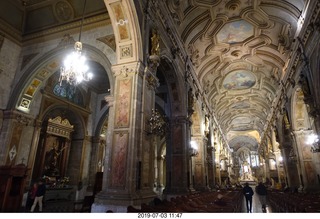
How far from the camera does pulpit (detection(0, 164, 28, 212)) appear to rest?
6.98 meters

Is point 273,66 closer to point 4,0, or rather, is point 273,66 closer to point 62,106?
point 62,106

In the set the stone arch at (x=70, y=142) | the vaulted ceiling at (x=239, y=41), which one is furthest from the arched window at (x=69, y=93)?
the vaulted ceiling at (x=239, y=41)

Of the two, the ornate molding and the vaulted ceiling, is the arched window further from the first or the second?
the vaulted ceiling

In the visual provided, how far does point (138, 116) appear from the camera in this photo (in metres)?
5.98

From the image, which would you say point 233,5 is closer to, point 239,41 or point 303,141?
point 239,41

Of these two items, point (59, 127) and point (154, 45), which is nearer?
point (154, 45)

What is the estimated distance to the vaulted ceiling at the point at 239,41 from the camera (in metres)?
10.6

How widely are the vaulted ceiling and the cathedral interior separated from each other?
0.07 meters

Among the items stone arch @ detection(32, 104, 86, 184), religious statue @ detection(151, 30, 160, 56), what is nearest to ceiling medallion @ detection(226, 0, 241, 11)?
religious statue @ detection(151, 30, 160, 56)

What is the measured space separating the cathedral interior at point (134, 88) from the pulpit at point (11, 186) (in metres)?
0.03

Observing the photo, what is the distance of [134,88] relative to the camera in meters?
6.02

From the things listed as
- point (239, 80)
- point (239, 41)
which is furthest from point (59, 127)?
point (239, 80)

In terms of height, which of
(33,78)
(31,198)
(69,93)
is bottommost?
(31,198)

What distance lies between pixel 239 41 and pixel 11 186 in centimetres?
1336
